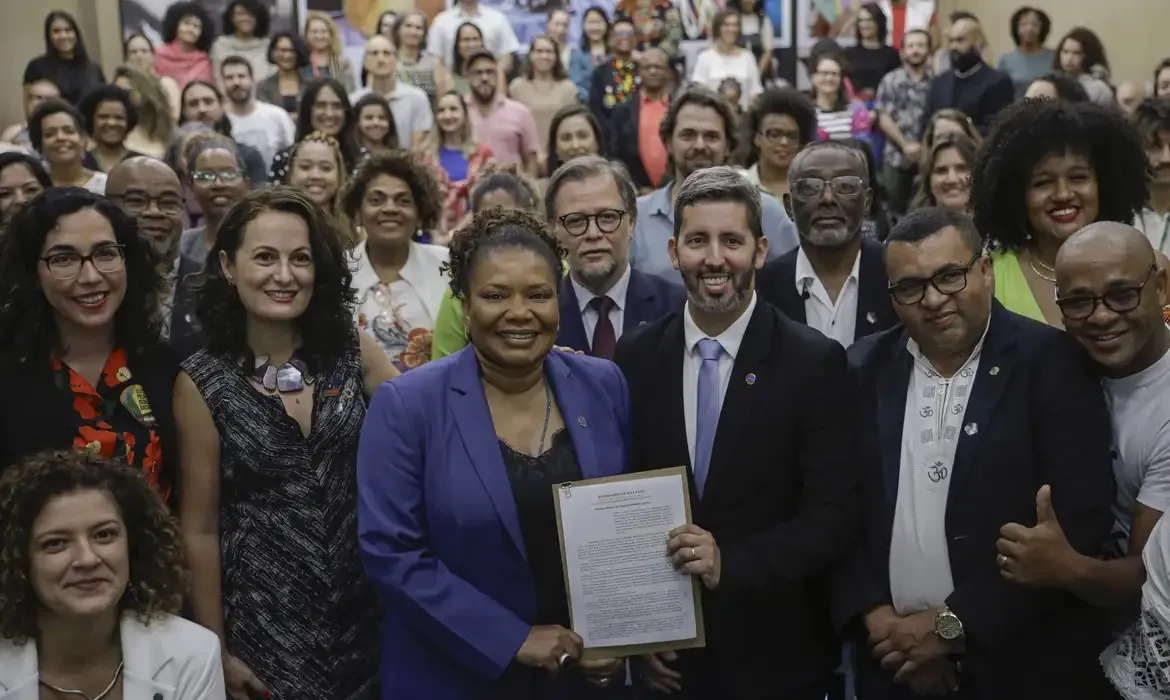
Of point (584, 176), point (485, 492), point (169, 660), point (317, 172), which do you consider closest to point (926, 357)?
point (485, 492)

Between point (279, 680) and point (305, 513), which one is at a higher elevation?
point (305, 513)

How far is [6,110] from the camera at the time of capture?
12484mm

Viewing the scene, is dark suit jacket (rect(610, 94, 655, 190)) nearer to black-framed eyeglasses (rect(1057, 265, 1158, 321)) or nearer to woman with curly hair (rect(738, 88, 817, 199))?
woman with curly hair (rect(738, 88, 817, 199))

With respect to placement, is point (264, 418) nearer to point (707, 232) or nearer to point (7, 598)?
point (7, 598)

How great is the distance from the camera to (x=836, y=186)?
4984 millimetres

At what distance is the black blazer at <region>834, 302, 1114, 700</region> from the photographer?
358cm

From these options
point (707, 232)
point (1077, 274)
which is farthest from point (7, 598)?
point (1077, 274)

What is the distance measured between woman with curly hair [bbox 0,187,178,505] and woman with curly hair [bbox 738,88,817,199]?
3524mm

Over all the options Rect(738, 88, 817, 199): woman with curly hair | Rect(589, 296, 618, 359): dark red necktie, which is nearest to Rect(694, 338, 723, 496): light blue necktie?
Rect(589, 296, 618, 359): dark red necktie

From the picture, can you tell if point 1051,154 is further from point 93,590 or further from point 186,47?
point 186,47

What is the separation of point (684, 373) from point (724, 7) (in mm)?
9639

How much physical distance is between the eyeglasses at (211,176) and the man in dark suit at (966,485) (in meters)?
3.51

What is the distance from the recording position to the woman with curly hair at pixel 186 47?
11.3 metres

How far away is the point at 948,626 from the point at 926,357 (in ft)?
2.38
